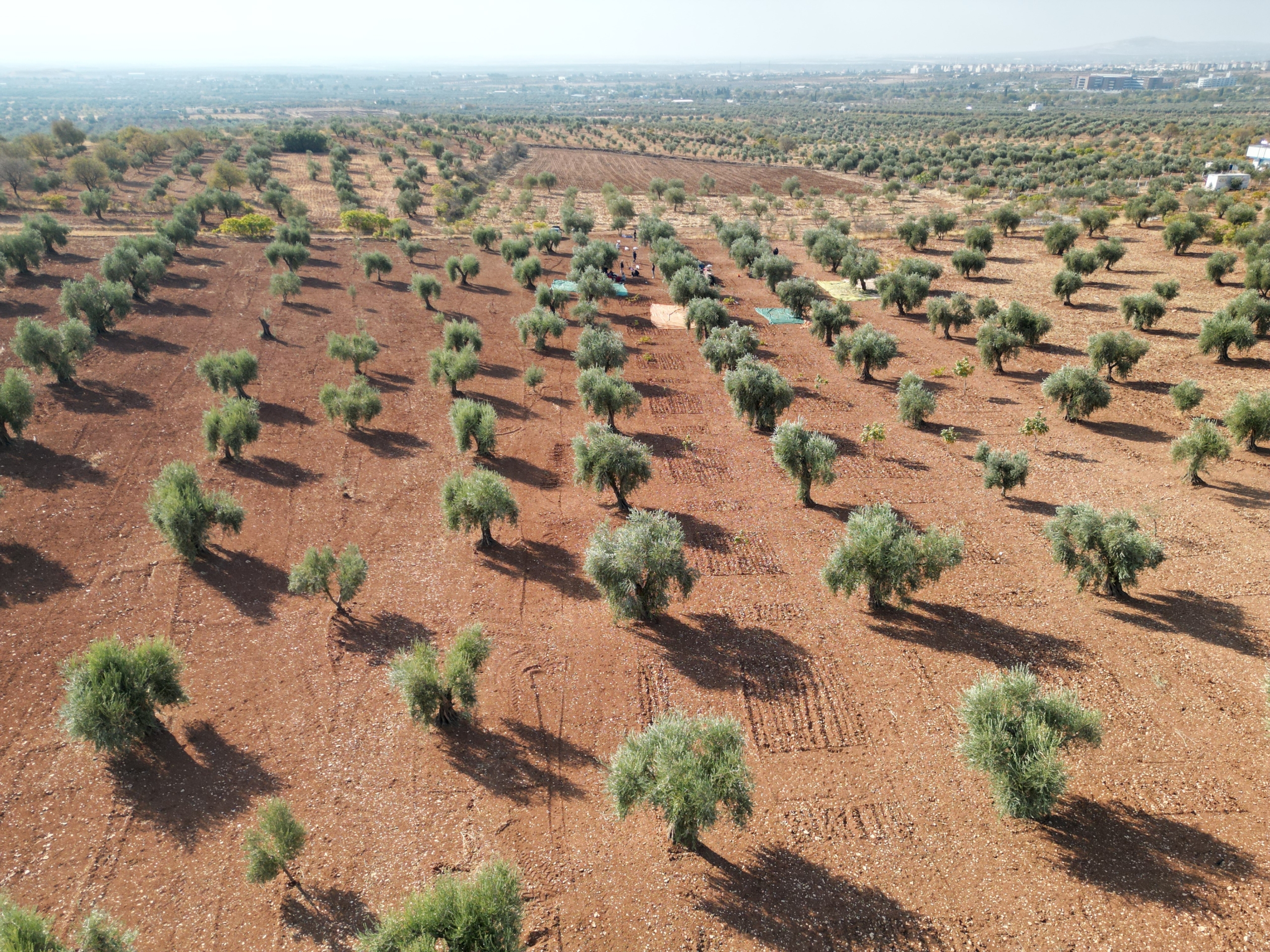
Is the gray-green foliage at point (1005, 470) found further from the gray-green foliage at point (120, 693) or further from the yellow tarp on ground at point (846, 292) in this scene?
the gray-green foliage at point (120, 693)

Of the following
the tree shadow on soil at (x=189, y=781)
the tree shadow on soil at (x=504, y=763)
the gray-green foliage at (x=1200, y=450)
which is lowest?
the tree shadow on soil at (x=504, y=763)

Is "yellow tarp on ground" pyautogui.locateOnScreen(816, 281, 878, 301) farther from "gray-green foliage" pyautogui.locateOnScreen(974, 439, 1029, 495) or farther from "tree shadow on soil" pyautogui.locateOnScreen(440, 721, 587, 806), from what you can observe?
"tree shadow on soil" pyautogui.locateOnScreen(440, 721, 587, 806)

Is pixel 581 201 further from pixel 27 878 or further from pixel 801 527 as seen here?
pixel 27 878

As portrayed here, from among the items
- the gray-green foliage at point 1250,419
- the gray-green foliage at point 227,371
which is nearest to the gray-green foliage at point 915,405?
the gray-green foliage at point 1250,419

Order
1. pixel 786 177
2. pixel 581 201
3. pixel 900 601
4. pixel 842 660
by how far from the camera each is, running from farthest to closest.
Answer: pixel 786 177, pixel 581 201, pixel 900 601, pixel 842 660

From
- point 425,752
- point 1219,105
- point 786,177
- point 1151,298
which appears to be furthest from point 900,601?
point 1219,105

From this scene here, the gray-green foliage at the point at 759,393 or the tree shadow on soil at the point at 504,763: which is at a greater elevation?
the gray-green foliage at the point at 759,393
